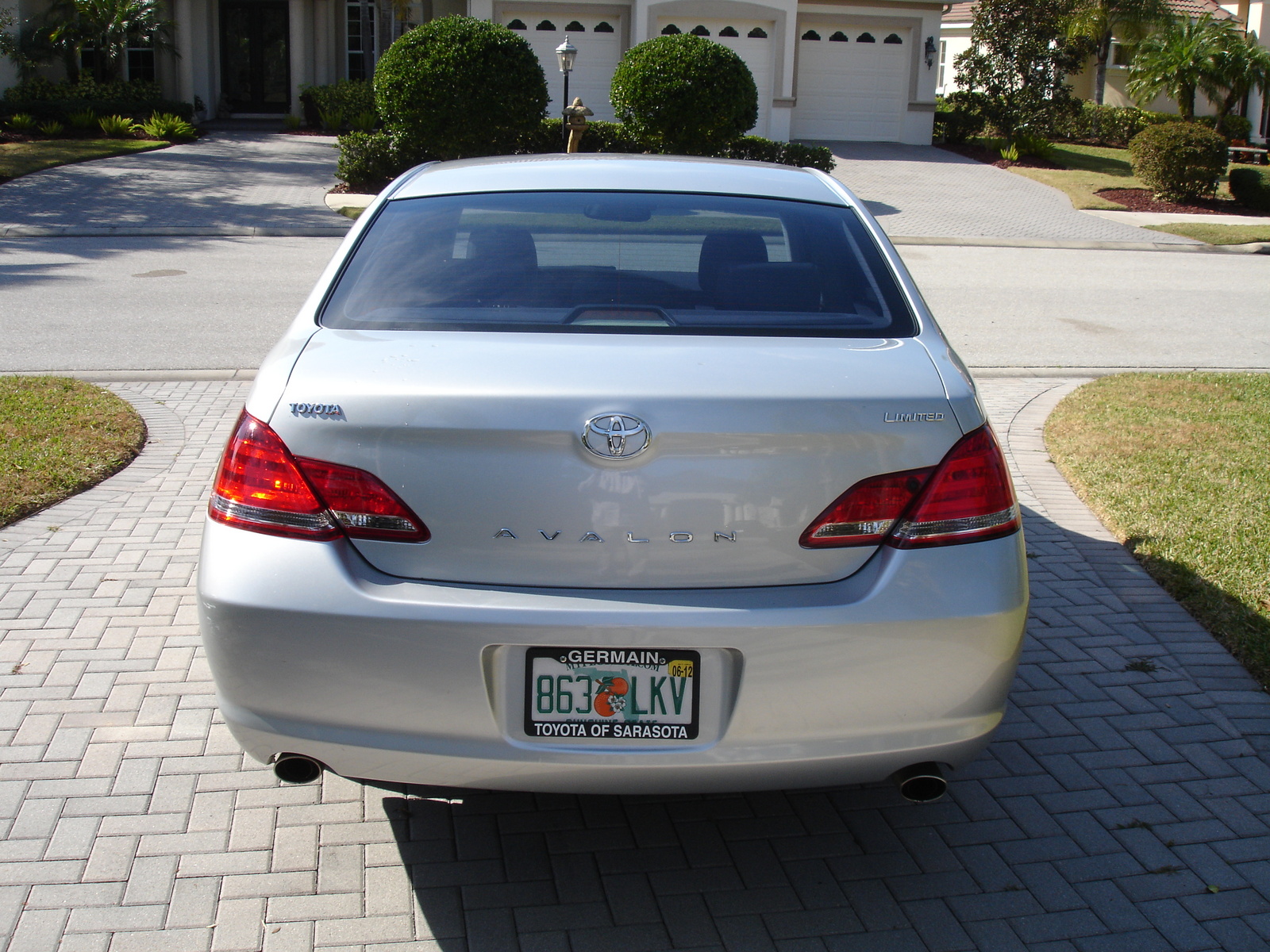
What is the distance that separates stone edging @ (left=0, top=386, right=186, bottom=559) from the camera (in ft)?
17.1

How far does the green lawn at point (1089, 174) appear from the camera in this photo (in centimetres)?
2308

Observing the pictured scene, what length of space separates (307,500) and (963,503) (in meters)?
1.47

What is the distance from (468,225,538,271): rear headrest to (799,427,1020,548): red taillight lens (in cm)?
122

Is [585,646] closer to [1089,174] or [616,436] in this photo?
[616,436]

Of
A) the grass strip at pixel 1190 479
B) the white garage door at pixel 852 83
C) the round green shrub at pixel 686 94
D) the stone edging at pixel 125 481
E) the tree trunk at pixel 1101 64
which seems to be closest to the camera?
the grass strip at pixel 1190 479

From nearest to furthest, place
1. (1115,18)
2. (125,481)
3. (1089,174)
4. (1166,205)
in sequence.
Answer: (125,481), (1166,205), (1089,174), (1115,18)

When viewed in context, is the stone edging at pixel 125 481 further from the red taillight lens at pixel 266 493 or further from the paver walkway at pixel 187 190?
the paver walkway at pixel 187 190

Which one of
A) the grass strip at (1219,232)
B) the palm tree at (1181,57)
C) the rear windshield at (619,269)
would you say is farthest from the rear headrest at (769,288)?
the palm tree at (1181,57)

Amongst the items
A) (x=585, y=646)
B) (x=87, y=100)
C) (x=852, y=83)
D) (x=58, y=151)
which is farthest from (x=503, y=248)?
(x=852, y=83)

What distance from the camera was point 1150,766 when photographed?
3582mm

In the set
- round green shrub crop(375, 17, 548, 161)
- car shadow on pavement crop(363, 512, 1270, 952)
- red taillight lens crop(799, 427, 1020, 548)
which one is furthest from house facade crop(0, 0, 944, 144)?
red taillight lens crop(799, 427, 1020, 548)

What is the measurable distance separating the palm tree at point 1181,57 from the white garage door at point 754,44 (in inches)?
412

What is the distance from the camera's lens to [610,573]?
98.7 inches

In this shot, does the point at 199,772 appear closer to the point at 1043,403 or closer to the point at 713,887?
the point at 713,887
